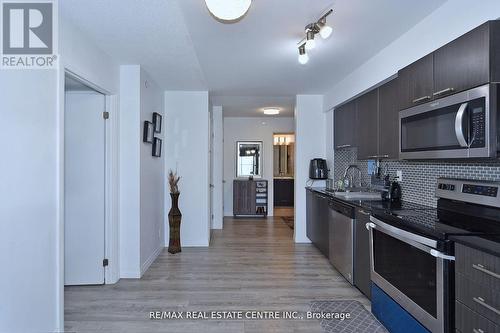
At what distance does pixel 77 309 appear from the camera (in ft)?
8.69

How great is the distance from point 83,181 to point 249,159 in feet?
15.4

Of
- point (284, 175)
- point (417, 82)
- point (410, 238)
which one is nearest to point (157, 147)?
point (417, 82)

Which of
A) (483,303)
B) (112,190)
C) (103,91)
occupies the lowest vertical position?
(483,303)

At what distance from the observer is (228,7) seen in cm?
165

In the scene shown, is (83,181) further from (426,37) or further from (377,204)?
(426,37)

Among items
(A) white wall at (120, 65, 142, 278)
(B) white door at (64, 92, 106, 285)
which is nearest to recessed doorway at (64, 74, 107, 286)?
(B) white door at (64, 92, 106, 285)

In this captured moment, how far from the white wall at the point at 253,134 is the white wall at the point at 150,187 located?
3.08 m

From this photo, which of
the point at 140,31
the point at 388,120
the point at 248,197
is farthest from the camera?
the point at 248,197

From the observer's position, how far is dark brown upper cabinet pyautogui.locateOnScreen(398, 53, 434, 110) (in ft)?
6.89

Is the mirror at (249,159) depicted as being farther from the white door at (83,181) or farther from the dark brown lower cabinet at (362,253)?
the dark brown lower cabinet at (362,253)

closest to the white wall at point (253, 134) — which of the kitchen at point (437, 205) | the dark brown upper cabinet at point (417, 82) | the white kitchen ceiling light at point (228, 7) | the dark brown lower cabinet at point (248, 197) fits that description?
Answer: the dark brown lower cabinet at point (248, 197)

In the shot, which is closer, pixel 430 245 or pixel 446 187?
pixel 430 245

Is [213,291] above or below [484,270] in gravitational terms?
below

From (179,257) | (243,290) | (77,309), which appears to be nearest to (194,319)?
(243,290)
